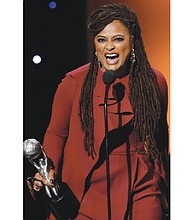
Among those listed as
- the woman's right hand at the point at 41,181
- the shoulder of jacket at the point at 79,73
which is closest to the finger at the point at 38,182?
the woman's right hand at the point at 41,181

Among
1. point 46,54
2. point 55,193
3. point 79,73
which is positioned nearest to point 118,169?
point 55,193

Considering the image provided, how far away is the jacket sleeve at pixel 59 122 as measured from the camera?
110 inches

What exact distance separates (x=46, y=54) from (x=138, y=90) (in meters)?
0.37

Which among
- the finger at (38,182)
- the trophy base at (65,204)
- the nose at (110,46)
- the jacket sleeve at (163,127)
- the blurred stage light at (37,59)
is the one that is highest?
the nose at (110,46)

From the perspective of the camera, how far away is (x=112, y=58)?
2.75 m

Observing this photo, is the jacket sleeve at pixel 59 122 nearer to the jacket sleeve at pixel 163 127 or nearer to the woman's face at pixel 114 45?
the woman's face at pixel 114 45

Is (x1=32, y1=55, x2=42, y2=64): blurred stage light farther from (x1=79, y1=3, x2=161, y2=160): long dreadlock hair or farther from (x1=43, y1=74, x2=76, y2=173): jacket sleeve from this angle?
(x1=79, y1=3, x2=161, y2=160): long dreadlock hair

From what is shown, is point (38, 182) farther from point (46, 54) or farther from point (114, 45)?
point (114, 45)

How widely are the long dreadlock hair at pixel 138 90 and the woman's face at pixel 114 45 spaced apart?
0.02 meters
